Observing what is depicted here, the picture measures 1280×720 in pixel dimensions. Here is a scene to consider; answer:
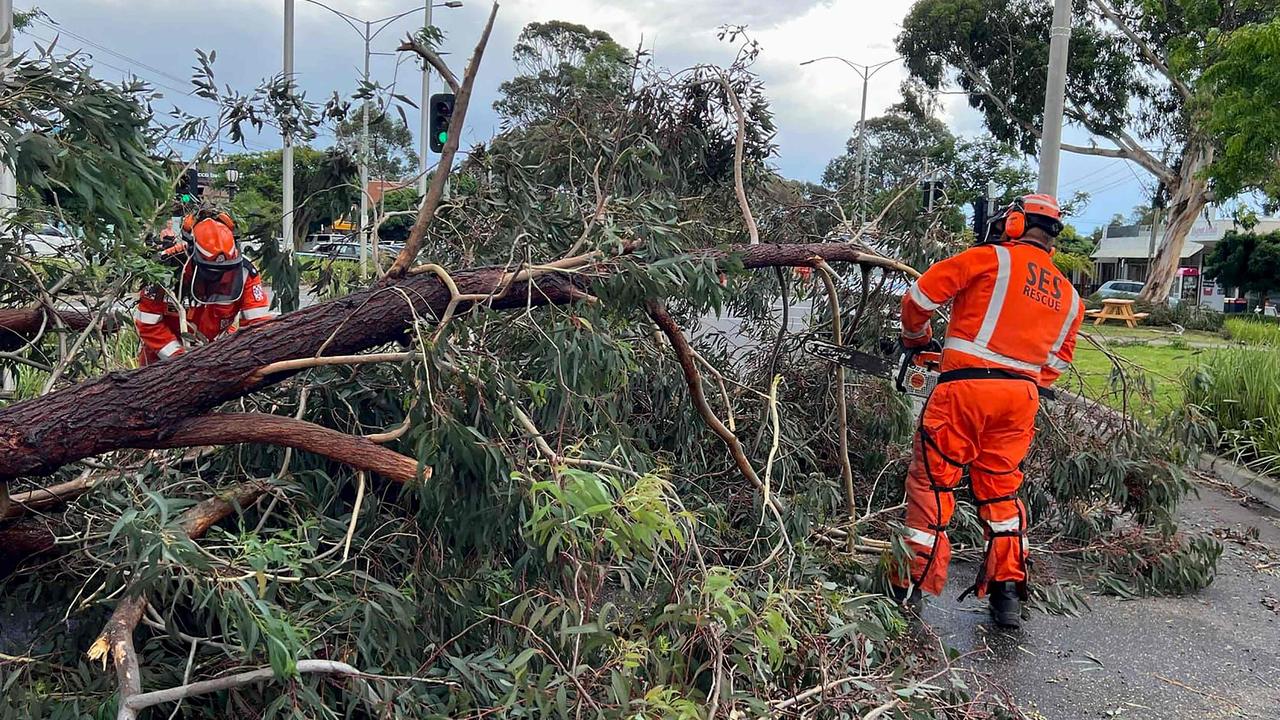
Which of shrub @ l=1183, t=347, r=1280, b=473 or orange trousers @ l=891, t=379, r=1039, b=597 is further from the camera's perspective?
shrub @ l=1183, t=347, r=1280, b=473

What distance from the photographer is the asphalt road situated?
3.06 m

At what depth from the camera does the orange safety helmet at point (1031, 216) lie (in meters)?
3.82

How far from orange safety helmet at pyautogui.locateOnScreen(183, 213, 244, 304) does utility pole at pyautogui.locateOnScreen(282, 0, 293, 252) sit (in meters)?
0.43

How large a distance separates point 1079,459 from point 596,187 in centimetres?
263

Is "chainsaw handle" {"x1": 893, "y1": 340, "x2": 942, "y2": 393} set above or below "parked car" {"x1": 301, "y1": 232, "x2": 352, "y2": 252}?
below

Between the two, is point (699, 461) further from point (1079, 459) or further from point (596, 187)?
point (1079, 459)

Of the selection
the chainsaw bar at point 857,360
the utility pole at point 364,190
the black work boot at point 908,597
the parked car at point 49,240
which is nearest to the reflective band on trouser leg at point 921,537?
the black work boot at point 908,597

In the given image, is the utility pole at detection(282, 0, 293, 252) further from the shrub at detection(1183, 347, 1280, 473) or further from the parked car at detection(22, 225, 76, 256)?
the shrub at detection(1183, 347, 1280, 473)

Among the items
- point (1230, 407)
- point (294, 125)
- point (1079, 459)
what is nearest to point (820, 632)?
point (1079, 459)

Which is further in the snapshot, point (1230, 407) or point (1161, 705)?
point (1230, 407)

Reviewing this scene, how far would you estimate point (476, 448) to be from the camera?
230cm

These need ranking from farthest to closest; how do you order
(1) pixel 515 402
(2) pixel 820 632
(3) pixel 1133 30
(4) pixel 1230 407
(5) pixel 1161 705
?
1. (3) pixel 1133 30
2. (4) pixel 1230 407
3. (5) pixel 1161 705
4. (2) pixel 820 632
5. (1) pixel 515 402

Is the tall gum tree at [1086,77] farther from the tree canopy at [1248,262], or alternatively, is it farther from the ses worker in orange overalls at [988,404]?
the ses worker in orange overalls at [988,404]

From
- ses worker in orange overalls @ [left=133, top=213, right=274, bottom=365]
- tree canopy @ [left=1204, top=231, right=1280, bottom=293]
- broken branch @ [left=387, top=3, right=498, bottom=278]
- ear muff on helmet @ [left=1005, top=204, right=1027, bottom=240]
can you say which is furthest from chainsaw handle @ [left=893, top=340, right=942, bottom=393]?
tree canopy @ [left=1204, top=231, right=1280, bottom=293]
